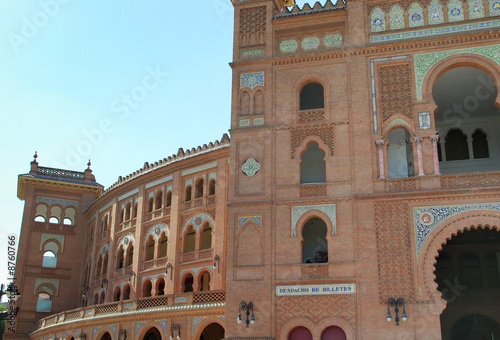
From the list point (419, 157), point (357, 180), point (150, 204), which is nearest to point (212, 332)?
point (150, 204)

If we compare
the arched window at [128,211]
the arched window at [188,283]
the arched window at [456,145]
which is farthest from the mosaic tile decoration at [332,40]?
the arched window at [128,211]

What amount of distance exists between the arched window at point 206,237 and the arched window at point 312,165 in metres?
8.69

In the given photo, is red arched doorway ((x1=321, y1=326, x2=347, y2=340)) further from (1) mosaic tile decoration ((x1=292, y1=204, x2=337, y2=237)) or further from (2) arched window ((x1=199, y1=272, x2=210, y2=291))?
(2) arched window ((x1=199, y1=272, x2=210, y2=291))

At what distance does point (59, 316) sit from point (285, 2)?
→ 2117 centimetres

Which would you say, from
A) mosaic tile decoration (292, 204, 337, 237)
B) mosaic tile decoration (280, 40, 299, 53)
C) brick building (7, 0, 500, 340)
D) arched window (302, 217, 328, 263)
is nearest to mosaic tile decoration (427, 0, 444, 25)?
brick building (7, 0, 500, 340)

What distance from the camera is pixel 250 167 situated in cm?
2197

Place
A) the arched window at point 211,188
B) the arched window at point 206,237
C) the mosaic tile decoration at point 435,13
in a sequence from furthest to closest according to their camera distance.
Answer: the arched window at point 211,188 < the arched window at point 206,237 < the mosaic tile decoration at point 435,13

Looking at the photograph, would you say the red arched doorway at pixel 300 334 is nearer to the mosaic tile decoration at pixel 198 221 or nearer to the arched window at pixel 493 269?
the arched window at pixel 493 269

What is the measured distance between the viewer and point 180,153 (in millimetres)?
33438

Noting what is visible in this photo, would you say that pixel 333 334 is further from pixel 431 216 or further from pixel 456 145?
pixel 456 145

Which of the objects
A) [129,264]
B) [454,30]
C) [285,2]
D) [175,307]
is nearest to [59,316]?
[129,264]

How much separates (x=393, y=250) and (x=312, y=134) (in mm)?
4994

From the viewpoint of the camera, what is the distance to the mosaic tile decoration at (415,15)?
72.0 feet

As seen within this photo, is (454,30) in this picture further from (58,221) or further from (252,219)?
(58,221)
